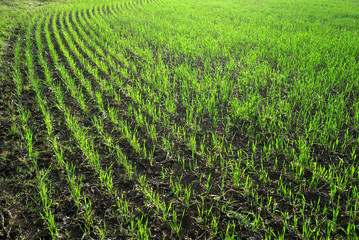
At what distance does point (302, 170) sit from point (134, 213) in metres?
2.11

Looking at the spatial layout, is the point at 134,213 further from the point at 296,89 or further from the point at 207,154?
the point at 296,89

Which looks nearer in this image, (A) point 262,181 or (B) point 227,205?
(B) point 227,205

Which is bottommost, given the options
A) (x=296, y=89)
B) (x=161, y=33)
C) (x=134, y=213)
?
(x=134, y=213)

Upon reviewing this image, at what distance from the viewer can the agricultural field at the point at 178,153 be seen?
2.14 metres

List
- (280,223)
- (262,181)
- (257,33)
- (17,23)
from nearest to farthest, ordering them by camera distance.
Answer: (280,223)
(262,181)
(257,33)
(17,23)

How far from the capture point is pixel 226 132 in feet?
11.4

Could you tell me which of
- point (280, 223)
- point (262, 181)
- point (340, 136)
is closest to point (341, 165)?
point (340, 136)

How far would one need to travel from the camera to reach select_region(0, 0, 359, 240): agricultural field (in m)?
2.14

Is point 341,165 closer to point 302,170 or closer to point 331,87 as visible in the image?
point 302,170

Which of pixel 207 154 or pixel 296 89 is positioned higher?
pixel 296 89

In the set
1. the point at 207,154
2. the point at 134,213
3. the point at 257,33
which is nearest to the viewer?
the point at 134,213

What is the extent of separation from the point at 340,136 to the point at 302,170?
1.12 metres

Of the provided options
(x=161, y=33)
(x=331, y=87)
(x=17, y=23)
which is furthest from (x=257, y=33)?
(x=17, y=23)

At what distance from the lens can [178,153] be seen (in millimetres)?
3020
